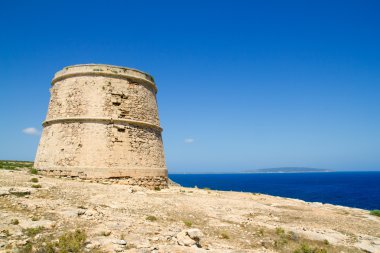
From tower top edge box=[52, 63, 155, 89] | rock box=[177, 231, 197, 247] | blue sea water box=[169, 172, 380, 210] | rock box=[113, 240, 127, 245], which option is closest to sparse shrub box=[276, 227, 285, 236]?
rock box=[177, 231, 197, 247]

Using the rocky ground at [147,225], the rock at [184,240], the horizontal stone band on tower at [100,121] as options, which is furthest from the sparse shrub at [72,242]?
A: the horizontal stone band on tower at [100,121]

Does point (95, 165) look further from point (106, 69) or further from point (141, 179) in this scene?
point (106, 69)

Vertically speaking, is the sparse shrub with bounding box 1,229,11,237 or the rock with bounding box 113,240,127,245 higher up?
the sparse shrub with bounding box 1,229,11,237

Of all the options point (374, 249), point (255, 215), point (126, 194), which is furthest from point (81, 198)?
point (374, 249)

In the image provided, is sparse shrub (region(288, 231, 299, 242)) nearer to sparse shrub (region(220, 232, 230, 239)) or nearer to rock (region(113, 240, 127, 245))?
sparse shrub (region(220, 232, 230, 239))

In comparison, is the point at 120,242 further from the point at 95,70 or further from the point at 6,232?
the point at 95,70

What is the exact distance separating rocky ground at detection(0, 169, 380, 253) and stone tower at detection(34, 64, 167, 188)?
215cm

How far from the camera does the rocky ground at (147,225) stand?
6520 millimetres

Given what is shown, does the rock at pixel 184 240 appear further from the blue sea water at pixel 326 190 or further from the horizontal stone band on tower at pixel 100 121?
the blue sea water at pixel 326 190

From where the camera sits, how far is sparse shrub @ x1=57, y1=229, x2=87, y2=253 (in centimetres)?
600

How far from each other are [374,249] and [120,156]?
10.9m

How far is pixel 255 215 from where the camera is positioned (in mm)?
11062

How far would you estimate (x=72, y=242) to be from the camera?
6191 mm

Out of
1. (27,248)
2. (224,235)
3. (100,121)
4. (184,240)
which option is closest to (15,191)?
(27,248)
